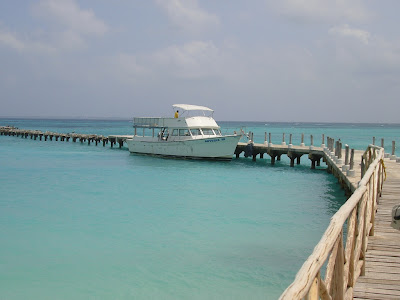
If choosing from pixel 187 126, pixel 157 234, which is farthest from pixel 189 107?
pixel 157 234

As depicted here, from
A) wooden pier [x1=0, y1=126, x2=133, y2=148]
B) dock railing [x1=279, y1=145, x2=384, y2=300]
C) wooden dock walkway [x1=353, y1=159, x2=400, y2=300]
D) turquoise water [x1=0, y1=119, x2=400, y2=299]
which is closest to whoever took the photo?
dock railing [x1=279, y1=145, x2=384, y2=300]

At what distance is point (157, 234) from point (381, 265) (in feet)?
23.7

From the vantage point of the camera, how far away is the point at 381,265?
6051 mm

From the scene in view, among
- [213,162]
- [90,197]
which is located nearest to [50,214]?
[90,197]

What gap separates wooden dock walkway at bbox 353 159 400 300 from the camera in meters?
5.10

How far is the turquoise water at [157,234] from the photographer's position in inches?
344

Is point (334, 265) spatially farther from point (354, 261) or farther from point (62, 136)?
point (62, 136)

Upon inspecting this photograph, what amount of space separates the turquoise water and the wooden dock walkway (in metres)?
2.14

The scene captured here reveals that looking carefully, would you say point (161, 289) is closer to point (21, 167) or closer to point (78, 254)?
point (78, 254)

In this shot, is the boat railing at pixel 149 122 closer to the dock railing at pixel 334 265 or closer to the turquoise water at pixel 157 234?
the turquoise water at pixel 157 234

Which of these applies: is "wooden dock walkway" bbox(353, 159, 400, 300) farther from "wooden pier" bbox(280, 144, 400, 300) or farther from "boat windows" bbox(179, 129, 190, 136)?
"boat windows" bbox(179, 129, 190, 136)

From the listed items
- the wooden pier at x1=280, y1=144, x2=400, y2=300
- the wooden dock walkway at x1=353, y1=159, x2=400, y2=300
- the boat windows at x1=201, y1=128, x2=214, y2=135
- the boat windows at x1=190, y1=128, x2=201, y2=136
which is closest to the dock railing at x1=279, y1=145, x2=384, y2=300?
the wooden pier at x1=280, y1=144, x2=400, y2=300

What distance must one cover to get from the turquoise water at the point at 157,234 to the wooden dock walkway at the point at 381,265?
2141 millimetres

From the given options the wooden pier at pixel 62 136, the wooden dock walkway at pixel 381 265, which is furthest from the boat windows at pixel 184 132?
the wooden dock walkway at pixel 381 265
